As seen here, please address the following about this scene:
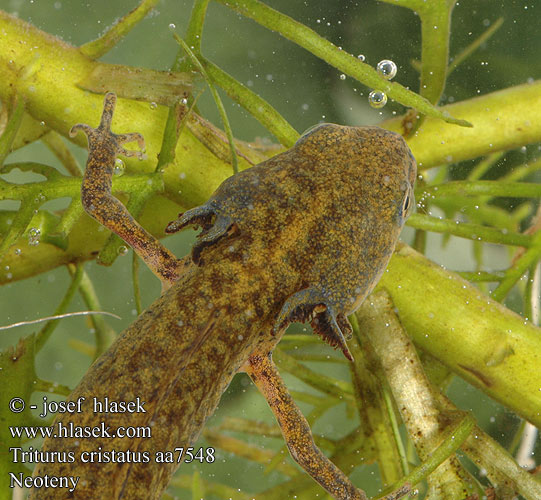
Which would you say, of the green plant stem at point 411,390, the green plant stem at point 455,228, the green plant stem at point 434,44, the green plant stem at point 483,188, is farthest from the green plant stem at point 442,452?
the green plant stem at point 434,44

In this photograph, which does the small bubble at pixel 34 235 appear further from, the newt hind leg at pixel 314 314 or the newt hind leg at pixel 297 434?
the newt hind leg at pixel 314 314

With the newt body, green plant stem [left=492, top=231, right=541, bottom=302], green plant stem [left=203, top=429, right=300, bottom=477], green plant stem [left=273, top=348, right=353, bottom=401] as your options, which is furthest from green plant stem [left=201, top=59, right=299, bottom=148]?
green plant stem [left=203, top=429, right=300, bottom=477]

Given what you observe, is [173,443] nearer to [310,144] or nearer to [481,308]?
[310,144]

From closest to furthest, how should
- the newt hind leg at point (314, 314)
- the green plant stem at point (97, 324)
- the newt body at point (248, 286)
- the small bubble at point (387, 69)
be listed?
the newt body at point (248, 286) → the newt hind leg at point (314, 314) → the green plant stem at point (97, 324) → the small bubble at point (387, 69)

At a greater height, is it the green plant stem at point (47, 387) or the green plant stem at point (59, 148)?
the green plant stem at point (59, 148)

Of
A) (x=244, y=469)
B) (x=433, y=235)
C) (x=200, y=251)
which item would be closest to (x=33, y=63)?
(x=200, y=251)
